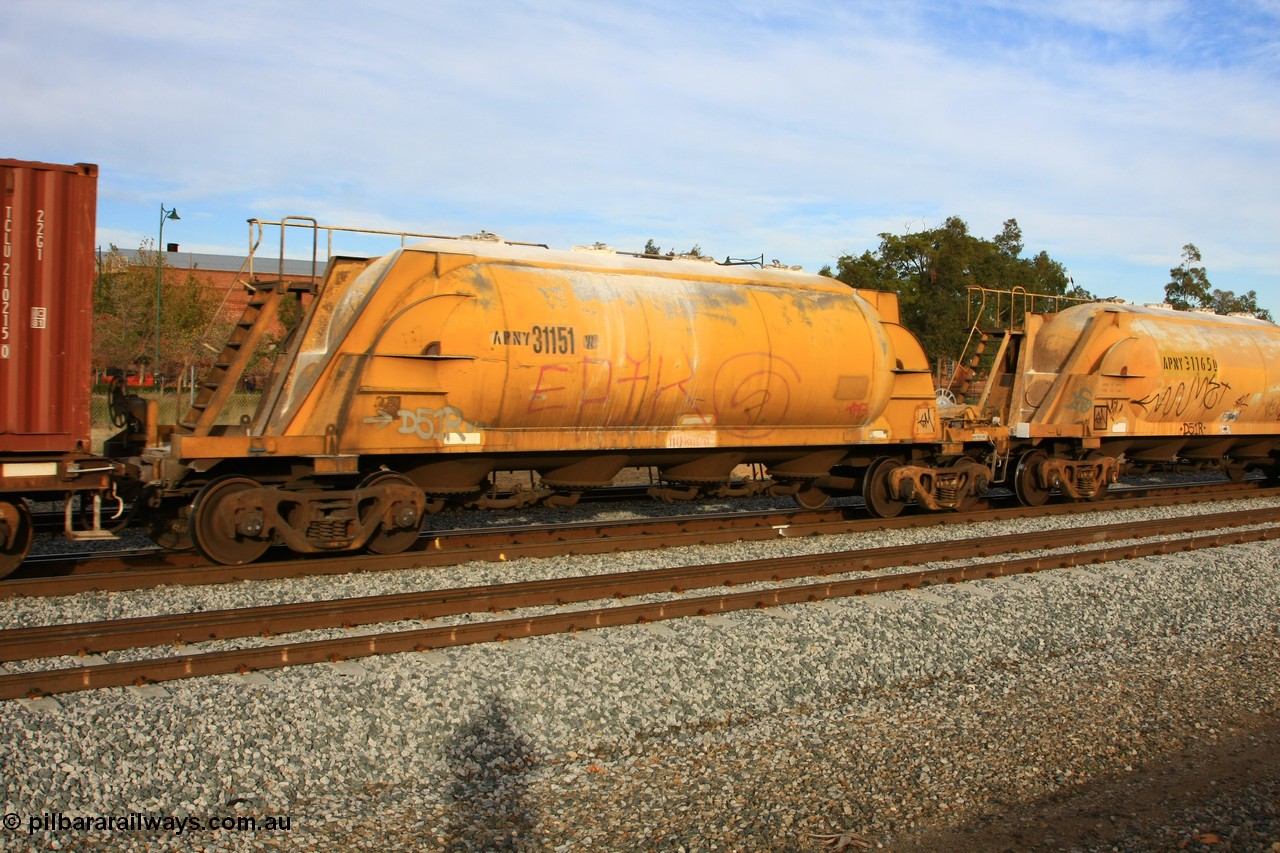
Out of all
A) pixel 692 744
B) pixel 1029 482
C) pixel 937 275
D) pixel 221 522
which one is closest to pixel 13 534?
pixel 221 522

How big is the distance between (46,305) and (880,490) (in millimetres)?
10420

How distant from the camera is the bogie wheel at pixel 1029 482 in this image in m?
16.6

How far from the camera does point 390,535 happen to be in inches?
417

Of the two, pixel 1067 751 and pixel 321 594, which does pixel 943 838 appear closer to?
pixel 1067 751

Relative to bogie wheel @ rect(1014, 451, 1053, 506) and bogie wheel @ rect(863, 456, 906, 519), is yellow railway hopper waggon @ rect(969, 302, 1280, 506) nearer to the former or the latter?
bogie wheel @ rect(1014, 451, 1053, 506)

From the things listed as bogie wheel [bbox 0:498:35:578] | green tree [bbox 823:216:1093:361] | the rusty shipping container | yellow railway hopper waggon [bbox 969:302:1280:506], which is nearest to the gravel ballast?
bogie wheel [bbox 0:498:35:578]

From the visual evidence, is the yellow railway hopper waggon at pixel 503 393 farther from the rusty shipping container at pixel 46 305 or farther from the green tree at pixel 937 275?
the green tree at pixel 937 275

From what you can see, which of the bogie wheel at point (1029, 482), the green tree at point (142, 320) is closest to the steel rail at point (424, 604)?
the bogie wheel at point (1029, 482)

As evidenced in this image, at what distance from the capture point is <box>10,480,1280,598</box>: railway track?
9148 mm

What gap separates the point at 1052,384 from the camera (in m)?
16.8

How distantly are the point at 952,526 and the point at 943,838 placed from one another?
9.58 metres

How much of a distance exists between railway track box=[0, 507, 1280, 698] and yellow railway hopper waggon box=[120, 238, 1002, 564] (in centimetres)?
197

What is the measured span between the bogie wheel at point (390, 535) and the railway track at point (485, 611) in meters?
1.98

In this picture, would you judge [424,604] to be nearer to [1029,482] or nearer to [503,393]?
[503,393]
